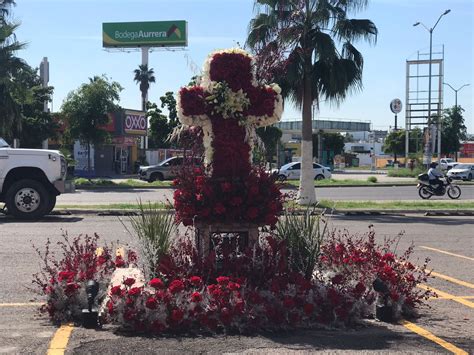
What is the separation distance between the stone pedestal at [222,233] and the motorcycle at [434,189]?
A: 19.1 meters

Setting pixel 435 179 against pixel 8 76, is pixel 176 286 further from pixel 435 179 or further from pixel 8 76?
pixel 8 76

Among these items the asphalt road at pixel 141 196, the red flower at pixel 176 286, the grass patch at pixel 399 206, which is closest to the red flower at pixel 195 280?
the red flower at pixel 176 286

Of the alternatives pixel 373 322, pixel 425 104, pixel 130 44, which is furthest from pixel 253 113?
pixel 130 44

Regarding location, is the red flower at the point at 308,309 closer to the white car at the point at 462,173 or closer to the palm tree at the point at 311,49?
the palm tree at the point at 311,49

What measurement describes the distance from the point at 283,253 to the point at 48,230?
26.2 feet

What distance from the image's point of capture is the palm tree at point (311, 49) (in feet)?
62.9

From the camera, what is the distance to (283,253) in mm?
6723

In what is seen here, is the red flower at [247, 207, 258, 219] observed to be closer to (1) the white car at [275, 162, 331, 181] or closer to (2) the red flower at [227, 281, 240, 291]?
(2) the red flower at [227, 281, 240, 291]

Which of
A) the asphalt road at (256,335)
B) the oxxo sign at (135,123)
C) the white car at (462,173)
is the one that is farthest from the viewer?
the oxxo sign at (135,123)

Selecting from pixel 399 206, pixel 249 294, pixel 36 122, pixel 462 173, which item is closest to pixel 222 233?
pixel 249 294

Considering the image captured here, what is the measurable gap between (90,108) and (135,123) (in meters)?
19.8

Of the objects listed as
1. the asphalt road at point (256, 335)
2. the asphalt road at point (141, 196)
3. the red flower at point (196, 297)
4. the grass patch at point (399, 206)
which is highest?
the red flower at point (196, 297)

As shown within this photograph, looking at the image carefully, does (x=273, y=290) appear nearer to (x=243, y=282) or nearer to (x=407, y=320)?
(x=243, y=282)

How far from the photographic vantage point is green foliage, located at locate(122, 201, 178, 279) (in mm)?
6656
